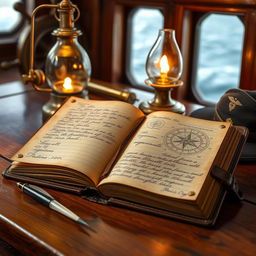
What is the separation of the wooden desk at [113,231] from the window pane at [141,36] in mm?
1273

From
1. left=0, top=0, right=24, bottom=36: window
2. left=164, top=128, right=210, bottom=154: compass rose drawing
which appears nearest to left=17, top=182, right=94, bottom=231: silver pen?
left=164, top=128, right=210, bottom=154: compass rose drawing

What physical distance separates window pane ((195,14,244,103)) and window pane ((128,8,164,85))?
230mm

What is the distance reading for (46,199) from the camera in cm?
88

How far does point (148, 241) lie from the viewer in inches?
30.4

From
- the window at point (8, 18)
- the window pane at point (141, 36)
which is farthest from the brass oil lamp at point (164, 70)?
the window at point (8, 18)

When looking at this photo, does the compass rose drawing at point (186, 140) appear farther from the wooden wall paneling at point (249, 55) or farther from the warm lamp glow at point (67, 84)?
the wooden wall paneling at point (249, 55)

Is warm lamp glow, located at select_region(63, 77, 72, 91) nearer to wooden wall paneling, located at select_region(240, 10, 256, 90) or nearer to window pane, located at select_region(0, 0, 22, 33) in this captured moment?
wooden wall paneling, located at select_region(240, 10, 256, 90)

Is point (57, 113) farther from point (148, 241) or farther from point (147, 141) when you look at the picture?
point (148, 241)

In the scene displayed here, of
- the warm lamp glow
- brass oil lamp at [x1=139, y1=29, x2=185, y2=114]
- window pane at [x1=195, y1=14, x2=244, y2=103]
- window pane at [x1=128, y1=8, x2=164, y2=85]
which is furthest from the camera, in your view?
window pane at [x1=128, y1=8, x2=164, y2=85]

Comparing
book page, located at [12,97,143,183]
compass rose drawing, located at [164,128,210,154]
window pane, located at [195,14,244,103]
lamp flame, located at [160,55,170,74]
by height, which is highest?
lamp flame, located at [160,55,170,74]

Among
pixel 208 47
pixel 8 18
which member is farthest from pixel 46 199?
pixel 8 18

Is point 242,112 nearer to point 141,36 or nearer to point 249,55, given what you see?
point 249,55

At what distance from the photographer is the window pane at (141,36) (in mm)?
2078

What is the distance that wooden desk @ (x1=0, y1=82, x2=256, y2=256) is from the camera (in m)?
0.75
